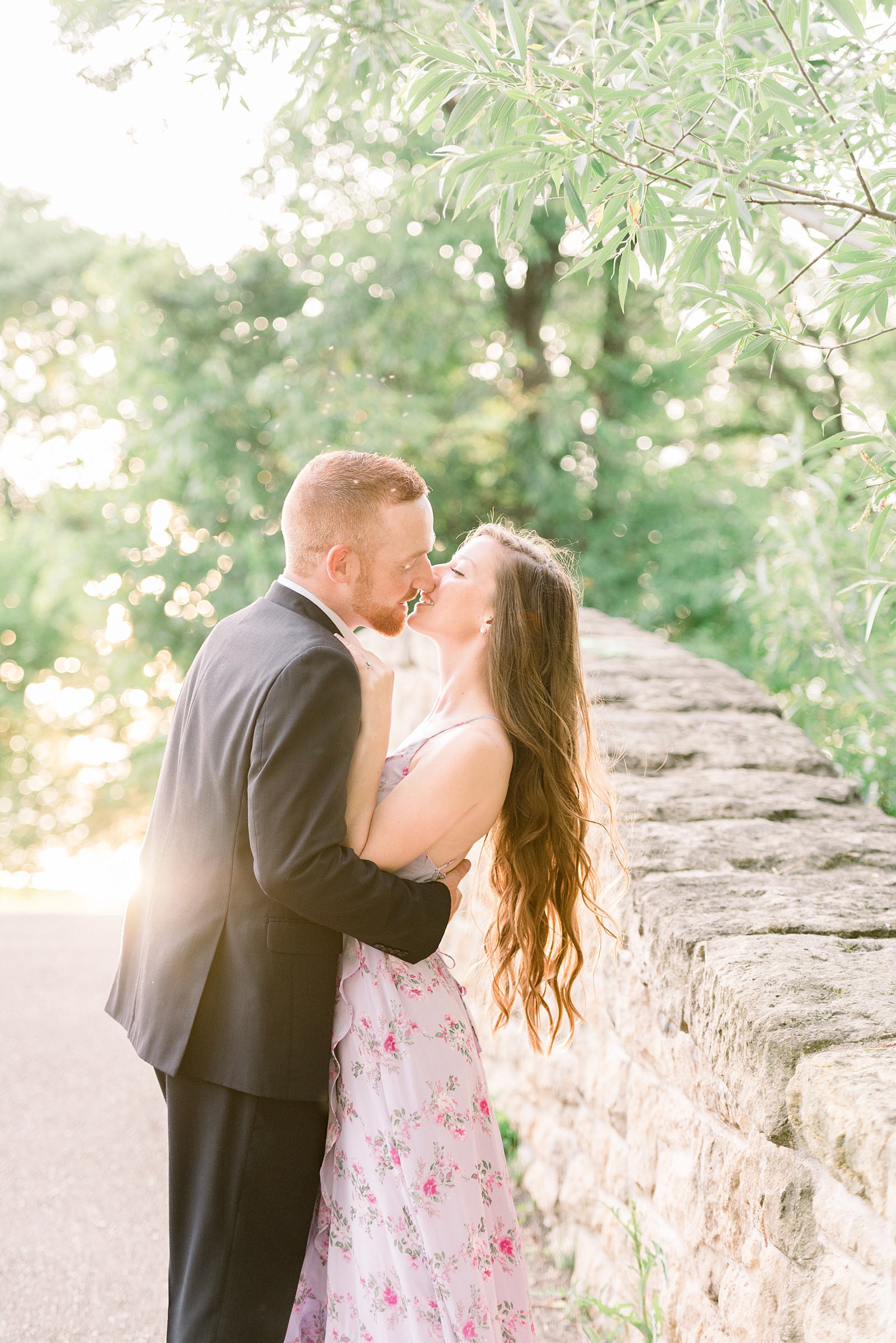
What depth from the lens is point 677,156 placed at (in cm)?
190

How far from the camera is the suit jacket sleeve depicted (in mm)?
1759

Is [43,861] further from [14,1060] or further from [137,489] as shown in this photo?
[14,1060]

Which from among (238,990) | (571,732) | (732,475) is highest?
(732,475)

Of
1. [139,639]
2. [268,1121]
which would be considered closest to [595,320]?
[139,639]

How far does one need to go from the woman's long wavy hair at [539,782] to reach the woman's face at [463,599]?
24 mm

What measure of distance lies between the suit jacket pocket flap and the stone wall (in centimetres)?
73

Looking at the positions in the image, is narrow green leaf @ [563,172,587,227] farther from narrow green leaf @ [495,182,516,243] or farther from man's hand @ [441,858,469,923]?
man's hand @ [441,858,469,923]

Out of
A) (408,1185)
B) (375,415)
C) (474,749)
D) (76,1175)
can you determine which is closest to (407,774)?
(474,749)

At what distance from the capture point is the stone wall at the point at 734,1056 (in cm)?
151

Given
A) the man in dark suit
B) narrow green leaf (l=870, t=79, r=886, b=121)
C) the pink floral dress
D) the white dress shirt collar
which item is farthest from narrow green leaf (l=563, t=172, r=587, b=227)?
the pink floral dress

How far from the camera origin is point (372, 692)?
1.98 meters

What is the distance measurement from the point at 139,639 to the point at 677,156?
27.1 ft

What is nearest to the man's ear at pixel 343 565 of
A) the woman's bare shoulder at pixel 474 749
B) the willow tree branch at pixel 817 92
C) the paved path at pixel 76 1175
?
the woman's bare shoulder at pixel 474 749

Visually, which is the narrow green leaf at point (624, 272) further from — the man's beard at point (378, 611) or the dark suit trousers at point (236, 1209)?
the dark suit trousers at point (236, 1209)
